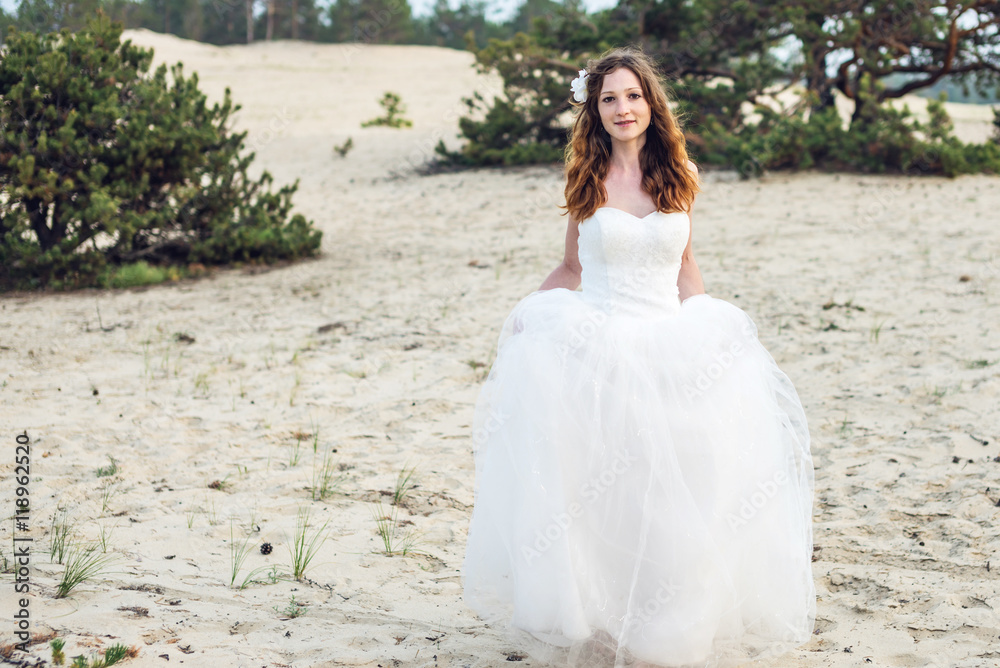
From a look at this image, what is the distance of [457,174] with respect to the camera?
53.1 feet

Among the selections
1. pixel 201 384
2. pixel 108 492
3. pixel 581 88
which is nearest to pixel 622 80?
pixel 581 88

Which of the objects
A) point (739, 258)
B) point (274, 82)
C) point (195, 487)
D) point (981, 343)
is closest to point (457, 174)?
point (739, 258)

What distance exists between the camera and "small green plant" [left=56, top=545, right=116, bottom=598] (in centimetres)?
291

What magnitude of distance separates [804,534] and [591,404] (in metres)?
0.94

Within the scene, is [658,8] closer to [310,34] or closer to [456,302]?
[456,302]

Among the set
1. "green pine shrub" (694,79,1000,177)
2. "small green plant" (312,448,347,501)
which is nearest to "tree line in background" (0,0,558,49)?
"green pine shrub" (694,79,1000,177)

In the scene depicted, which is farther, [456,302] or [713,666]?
[456,302]

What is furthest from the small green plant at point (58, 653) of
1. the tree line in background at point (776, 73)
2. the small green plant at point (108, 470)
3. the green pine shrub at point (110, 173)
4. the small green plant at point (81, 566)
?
the tree line in background at point (776, 73)

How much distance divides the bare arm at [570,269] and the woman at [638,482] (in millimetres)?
258

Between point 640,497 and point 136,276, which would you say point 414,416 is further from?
point 136,276

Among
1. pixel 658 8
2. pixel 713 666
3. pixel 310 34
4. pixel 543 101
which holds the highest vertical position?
pixel 310 34

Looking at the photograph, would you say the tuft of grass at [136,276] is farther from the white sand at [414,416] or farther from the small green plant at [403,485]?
the small green plant at [403,485]

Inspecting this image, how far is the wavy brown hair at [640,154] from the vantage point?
3.00 m

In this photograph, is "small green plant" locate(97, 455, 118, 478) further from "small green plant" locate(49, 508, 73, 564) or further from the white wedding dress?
the white wedding dress
